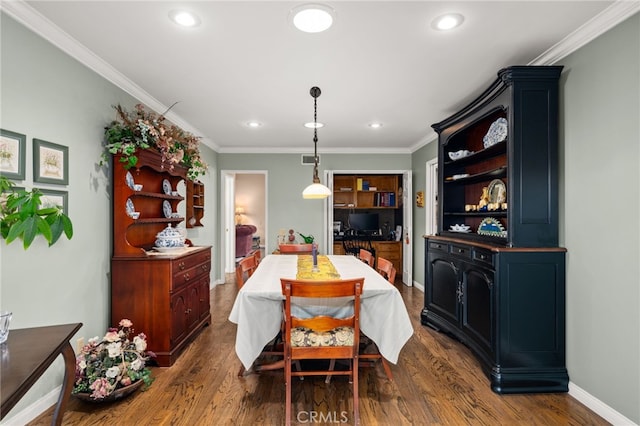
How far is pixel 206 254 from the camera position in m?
3.54

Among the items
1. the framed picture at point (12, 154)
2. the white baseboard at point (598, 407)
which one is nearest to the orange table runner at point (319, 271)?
the white baseboard at point (598, 407)

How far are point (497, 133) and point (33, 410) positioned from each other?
157 inches

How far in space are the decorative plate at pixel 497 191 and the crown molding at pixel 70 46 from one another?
11.6ft

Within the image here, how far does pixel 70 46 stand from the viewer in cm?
220

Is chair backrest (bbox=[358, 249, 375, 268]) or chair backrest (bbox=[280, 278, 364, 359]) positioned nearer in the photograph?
chair backrest (bbox=[280, 278, 364, 359])

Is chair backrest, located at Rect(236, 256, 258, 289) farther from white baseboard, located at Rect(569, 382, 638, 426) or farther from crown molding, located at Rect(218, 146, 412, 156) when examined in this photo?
crown molding, located at Rect(218, 146, 412, 156)

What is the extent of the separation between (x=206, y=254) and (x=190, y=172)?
0.92 meters

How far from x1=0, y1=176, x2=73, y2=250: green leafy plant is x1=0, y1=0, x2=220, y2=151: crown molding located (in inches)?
39.6

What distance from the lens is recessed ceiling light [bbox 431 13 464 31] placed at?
6.25ft

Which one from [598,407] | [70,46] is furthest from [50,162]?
[598,407]

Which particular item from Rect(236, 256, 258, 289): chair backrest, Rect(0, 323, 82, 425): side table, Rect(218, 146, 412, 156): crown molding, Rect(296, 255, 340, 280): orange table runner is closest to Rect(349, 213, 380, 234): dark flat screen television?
Rect(218, 146, 412, 156): crown molding

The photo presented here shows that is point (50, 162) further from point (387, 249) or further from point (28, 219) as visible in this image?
point (387, 249)

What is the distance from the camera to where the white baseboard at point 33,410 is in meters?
1.84

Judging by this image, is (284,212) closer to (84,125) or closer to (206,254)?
(206,254)
